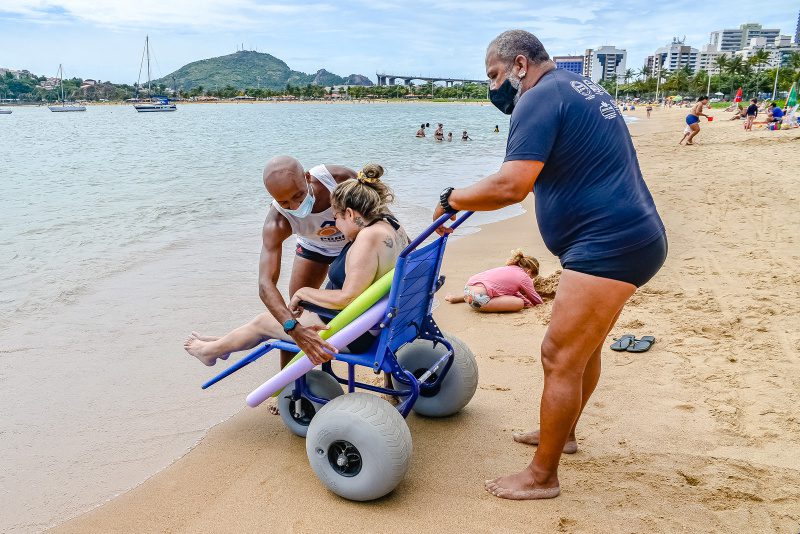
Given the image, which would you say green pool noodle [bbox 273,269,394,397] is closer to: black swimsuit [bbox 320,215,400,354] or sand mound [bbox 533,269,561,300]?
black swimsuit [bbox 320,215,400,354]

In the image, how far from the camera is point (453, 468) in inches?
127

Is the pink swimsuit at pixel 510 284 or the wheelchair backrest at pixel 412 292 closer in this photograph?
the wheelchair backrest at pixel 412 292

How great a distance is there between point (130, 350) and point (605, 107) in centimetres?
413

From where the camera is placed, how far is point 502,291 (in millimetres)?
5586

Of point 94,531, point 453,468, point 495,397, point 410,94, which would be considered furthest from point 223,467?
point 410,94

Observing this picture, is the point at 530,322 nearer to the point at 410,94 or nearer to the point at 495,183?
the point at 495,183

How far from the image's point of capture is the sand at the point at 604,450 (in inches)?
110

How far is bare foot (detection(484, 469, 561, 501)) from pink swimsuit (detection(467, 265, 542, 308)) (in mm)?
2715

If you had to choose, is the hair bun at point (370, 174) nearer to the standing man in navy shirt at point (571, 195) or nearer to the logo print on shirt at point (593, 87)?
the standing man in navy shirt at point (571, 195)

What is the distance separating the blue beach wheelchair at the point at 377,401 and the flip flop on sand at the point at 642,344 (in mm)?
1537

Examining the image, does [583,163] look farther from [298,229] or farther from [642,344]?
[642,344]

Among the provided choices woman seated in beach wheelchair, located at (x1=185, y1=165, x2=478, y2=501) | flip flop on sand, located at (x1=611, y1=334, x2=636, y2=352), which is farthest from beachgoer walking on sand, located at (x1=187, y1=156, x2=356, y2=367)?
flip flop on sand, located at (x1=611, y1=334, x2=636, y2=352)

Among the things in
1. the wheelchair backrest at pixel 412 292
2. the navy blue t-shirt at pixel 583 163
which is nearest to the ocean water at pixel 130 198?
the wheelchair backrest at pixel 412 292

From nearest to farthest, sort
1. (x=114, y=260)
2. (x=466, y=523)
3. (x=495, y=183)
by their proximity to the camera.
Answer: (x=495, y=183), (x=466, y=523), (x=114, y=260)
